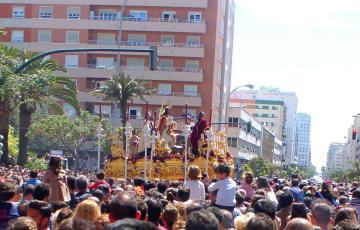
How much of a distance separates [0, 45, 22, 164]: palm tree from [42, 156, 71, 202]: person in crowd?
17.0 metres

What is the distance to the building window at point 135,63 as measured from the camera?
6066 centimetres

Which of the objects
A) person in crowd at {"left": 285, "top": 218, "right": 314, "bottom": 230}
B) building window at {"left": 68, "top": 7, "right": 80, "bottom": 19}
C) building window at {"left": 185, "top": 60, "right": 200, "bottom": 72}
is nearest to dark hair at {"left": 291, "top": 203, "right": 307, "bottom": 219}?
person in crowd at {"left": 285, "top": 218, "right": 314, "bottom": 230}

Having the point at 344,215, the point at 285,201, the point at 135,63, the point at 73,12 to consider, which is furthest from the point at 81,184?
the point at 73,12

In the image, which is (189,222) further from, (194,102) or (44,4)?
(44,4)

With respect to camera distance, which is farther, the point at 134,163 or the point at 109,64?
the point at 109,64

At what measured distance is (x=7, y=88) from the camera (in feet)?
90.2

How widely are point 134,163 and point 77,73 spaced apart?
37168 millimetres

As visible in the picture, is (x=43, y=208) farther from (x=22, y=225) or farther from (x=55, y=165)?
(x=55, y=165)

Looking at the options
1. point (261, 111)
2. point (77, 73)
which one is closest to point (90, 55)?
point (77, 73)

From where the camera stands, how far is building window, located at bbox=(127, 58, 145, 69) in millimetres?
60656

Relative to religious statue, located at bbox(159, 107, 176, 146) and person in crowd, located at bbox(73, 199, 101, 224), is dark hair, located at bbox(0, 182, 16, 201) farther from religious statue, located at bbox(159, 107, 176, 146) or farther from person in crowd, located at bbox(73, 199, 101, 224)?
religious statue, located at bbox(159, 107, 176, 146)

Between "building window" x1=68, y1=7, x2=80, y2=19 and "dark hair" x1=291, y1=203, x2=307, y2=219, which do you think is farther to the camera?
"building window" x1=68, y1=7, x2=80, y2=19

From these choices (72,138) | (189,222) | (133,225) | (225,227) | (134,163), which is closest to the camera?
(133,225)

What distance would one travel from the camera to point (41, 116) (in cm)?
5684
